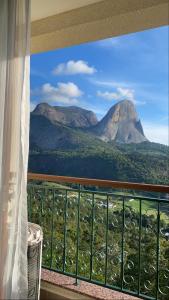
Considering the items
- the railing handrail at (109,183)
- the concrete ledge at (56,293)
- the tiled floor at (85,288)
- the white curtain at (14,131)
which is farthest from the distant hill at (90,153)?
the white curtain at (14,131)

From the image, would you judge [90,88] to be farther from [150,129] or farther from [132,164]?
[132,164]

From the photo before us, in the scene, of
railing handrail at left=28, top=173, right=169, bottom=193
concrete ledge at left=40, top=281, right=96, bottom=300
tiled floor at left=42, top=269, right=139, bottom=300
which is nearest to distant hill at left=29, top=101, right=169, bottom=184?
railing handrail at left=28, top=173, right=169, bottom=193

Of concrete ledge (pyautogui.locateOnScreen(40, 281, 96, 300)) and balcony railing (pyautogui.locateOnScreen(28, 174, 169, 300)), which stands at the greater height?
balcony railing (pyautogui.locateOnScreen(28, 174, 169, 300))

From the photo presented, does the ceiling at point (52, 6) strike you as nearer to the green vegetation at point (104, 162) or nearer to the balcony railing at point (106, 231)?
the balcony railing at point (106, 231)

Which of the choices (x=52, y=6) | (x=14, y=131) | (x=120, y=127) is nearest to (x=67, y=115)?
(x=120, y=127)

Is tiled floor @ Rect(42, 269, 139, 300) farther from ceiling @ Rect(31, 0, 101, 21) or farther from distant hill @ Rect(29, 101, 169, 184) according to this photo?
distant hill @ Rect(29, 101, 169, 184)
